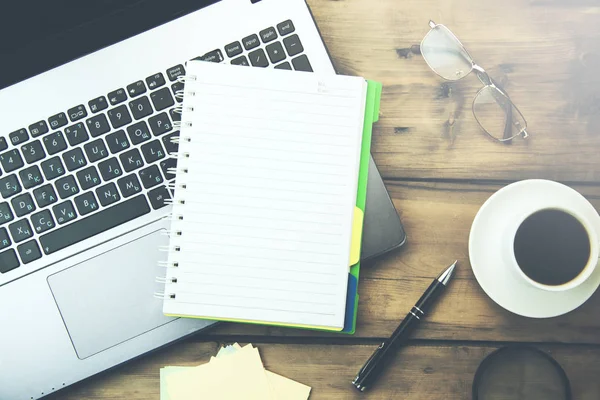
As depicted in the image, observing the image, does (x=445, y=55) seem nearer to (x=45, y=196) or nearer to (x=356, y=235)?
(x=356, y=235)

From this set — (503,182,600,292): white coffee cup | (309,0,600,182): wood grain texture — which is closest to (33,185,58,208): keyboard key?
(309,0,600,182): wood grain texture

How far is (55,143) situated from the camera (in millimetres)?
604

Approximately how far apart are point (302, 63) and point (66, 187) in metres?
0.28

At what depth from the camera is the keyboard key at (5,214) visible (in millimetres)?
596

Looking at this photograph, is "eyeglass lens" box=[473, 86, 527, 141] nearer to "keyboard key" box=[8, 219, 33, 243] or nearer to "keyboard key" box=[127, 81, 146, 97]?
"keyboard key" box=[127, 81, 146, 97]

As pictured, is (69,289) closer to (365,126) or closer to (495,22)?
(365,126)

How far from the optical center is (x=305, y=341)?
25.5 inches

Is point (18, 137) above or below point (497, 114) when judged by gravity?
above

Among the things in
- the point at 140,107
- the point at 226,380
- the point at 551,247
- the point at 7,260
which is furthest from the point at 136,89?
the point at 551,247

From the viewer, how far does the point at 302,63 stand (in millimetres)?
615

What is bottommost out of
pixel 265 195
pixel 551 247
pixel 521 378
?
pixel 521 378

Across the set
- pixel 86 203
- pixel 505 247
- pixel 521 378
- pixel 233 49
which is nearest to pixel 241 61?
pixel 233 49

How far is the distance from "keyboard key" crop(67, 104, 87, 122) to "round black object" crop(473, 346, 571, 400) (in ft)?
1.67

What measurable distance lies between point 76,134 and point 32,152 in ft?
0.16
